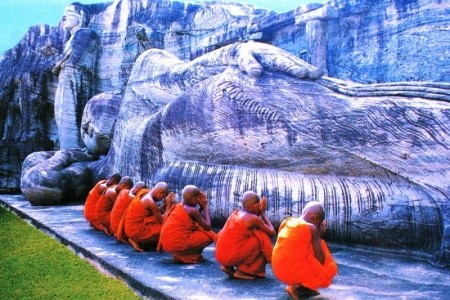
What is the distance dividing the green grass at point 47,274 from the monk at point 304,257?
1241mm

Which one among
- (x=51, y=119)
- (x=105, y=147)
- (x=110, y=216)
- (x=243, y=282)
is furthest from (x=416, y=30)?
(x=51, y=119)

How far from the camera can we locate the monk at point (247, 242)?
3.89 metres

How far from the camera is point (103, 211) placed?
6.41 metres

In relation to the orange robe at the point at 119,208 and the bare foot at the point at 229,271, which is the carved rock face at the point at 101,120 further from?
the bare foot at the point at 229,271

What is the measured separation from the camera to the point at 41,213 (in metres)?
8.02

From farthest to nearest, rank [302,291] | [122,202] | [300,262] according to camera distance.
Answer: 1. [122,202]
2. [302,291]
3. [300,262]

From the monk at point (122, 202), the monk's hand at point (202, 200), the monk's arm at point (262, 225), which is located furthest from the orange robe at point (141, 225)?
the monk's arm at point (262, 225)

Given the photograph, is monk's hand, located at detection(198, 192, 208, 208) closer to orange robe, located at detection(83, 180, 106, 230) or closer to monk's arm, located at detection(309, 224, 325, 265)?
monk's arm, located at detection(309, 224, 325, 265)

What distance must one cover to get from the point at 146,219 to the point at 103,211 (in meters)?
1.37

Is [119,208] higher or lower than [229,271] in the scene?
higher

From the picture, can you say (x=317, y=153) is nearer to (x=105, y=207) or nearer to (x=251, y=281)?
(x=251, y=281)

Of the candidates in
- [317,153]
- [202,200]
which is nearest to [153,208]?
[202,200]

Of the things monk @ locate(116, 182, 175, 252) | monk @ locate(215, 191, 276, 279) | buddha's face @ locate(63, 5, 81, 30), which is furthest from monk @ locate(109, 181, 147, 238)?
buddha's face @ locate(63, 5, 81, 30)

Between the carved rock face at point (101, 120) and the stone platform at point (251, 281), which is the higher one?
the carved rock face at point (101, 120)
